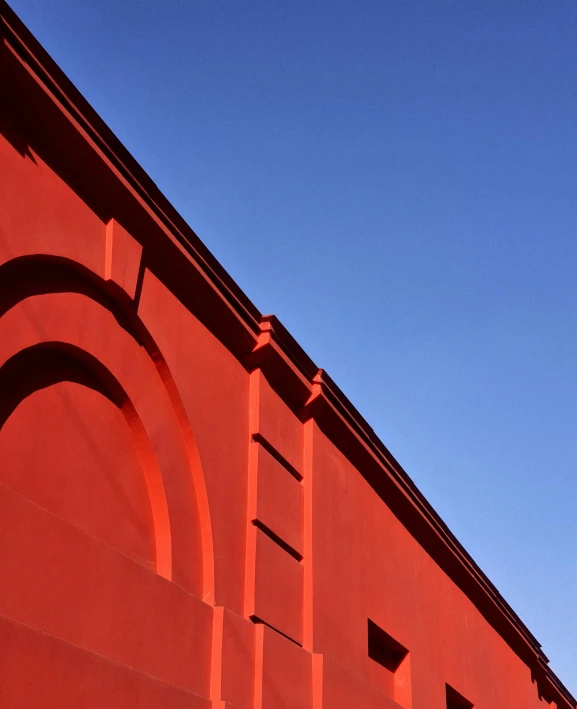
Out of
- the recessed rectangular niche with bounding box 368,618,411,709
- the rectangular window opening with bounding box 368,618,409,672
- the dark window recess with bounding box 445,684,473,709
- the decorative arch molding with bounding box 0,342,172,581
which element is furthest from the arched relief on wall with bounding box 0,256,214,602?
the dark window recess with bounding box 445,684,473,709

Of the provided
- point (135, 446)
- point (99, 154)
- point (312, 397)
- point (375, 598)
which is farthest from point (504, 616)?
point (99, 154)

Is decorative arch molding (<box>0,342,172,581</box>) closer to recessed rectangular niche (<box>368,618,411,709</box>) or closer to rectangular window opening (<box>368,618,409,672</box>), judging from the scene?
rectangular window opening (<box>368,618,409,672</box>)

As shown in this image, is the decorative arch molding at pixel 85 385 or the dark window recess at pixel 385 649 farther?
the dark window recess at pixel 385 649

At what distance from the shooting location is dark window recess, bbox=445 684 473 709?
12586mm

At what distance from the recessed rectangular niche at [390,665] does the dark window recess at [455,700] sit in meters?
1.60

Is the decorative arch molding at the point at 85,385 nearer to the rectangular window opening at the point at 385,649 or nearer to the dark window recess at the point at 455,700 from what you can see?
the rectangular window opening at the point at 385,649

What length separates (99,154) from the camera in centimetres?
745

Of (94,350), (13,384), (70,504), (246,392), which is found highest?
(246,392)

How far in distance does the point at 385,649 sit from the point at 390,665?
0.67 feet

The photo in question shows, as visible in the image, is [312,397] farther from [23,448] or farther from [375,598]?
[23,448]

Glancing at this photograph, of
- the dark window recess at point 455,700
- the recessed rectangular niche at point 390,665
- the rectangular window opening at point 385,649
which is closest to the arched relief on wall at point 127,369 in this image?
the rectangular window opening at point 385,649

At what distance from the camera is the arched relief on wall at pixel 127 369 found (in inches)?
268

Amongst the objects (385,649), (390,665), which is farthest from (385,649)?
(390,665)

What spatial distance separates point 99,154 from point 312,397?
343 centimetres
